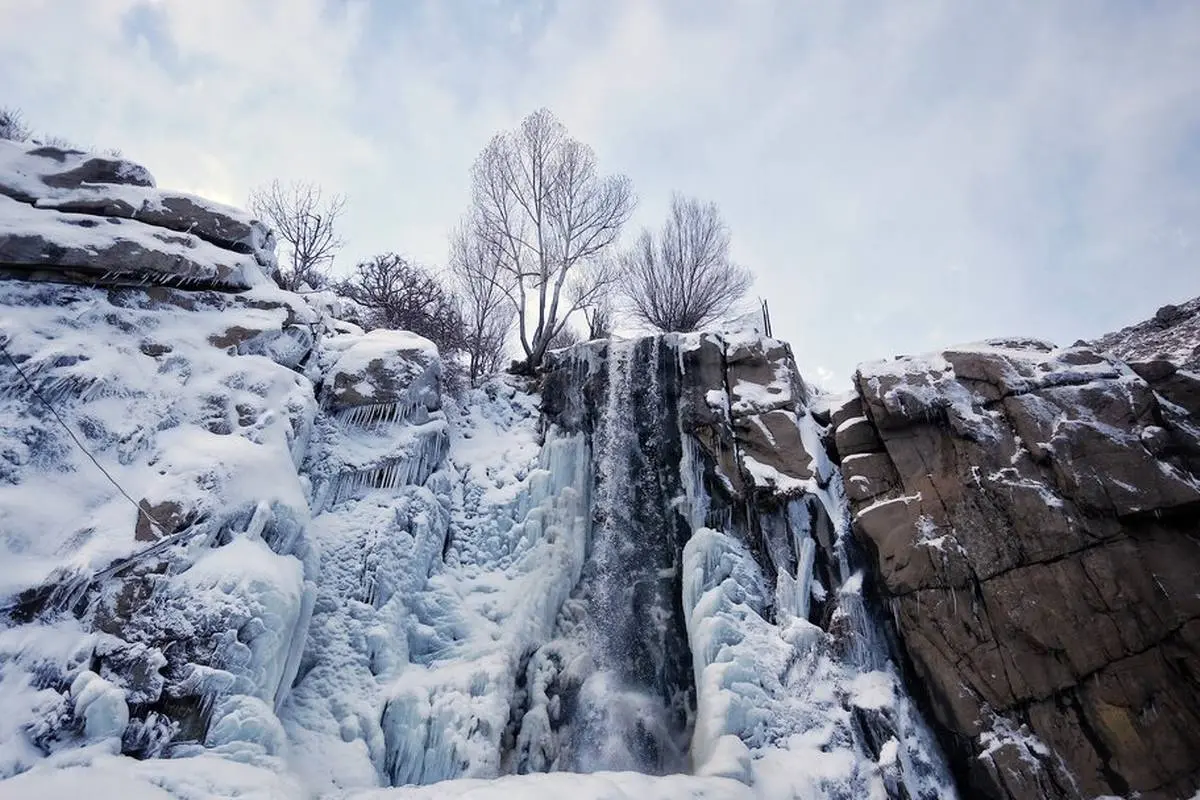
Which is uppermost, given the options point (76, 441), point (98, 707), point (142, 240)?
point (142, 240)

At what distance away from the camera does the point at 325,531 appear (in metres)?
7.78

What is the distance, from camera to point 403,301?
14.8 metres

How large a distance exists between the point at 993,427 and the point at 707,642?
4673 mm

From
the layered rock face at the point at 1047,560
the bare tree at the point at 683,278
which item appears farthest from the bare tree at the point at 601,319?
the layered rock face at the point at 1047,560

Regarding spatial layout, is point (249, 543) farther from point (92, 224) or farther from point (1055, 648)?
point (1055, 648)

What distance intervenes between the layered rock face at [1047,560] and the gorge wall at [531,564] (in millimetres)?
34

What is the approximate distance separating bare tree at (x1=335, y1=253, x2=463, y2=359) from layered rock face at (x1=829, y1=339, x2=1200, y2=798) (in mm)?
10475

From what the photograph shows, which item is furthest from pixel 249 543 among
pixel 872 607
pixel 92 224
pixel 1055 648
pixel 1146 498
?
pixel 1146 498

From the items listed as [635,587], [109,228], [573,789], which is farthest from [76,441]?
[635,587]

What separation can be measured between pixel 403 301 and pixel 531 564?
337 inches

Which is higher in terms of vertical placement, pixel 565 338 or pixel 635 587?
pixel 565 338

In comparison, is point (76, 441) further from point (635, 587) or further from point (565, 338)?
point (565, 338)

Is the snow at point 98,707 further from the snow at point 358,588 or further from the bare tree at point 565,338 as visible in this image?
the bare tree at point 565,338

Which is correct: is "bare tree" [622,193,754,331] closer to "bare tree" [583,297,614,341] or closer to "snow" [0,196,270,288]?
"bare tree" [583,297,614,341]
